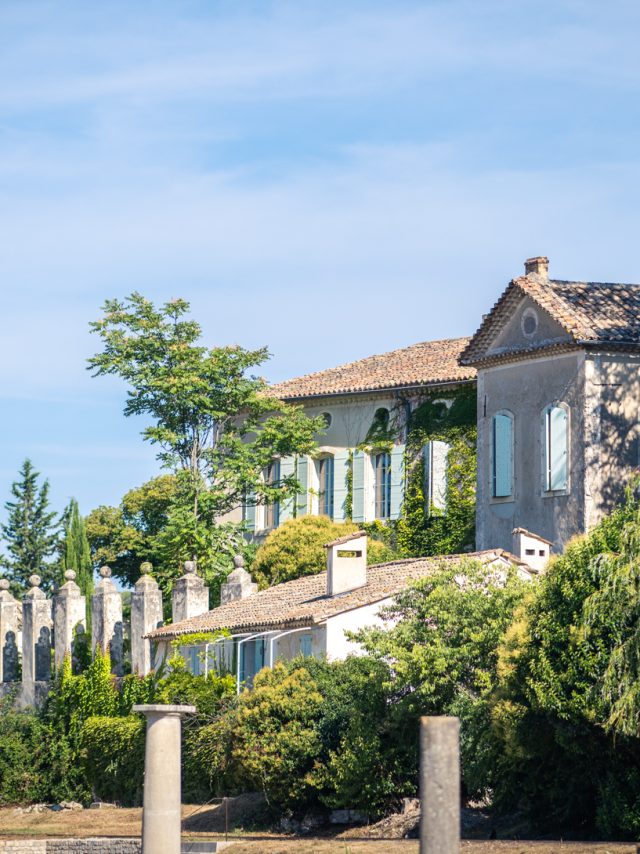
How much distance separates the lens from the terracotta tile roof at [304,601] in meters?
34.9

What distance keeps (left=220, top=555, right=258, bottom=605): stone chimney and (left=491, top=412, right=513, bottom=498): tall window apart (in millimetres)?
7343

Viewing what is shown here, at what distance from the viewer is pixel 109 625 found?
46.9 meters

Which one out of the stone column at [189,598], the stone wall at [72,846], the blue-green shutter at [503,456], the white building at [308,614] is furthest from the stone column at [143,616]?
the stone wall at [72,846]

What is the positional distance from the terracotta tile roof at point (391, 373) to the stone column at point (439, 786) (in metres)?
29.5

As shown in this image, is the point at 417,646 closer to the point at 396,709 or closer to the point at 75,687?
the point at 396,709

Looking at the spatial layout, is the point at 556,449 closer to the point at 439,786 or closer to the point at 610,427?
the point at 610,427

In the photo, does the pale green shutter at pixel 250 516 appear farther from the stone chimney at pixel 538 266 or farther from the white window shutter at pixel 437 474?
the stone chimney at pixel 538 266

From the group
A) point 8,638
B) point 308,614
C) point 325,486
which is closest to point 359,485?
point 325,486

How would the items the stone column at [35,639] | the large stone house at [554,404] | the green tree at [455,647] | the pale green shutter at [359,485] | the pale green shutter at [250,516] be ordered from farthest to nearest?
1. the pale green shutter at [250,516]
2. the stone column at [35,639]
3. the pale green shutter at [359,485]
4. the large stone house at [554,404]
5. the green tree at [455,647]

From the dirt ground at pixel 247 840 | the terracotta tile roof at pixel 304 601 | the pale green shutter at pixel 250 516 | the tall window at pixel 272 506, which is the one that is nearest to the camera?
the dirt ground at pixel 247 840

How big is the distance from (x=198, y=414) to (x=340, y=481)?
16.1ft

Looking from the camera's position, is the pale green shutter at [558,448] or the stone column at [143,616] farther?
the stone column at [143,616]

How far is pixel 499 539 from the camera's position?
4072 centimetres

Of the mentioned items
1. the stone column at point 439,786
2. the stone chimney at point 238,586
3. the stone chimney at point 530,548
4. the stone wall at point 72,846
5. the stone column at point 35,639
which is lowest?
the stone wall at point 72,846
